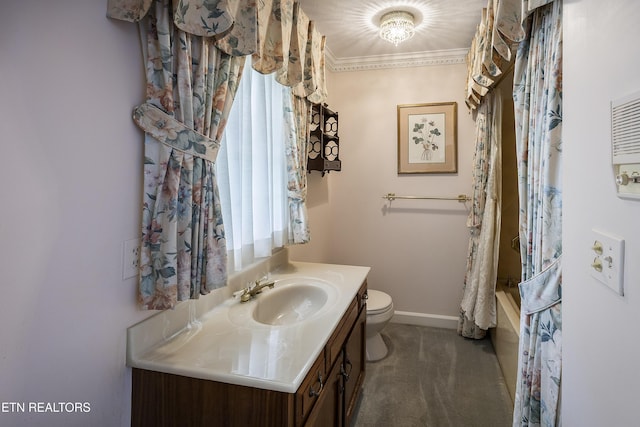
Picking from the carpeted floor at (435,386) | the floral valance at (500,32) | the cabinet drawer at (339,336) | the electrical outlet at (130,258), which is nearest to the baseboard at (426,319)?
the carpeted floor at (435,386)

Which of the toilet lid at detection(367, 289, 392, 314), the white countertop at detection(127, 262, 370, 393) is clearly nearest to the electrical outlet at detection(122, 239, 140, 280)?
the white countertop at detection(127, 262, 370, 393)

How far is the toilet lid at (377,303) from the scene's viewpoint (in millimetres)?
2350

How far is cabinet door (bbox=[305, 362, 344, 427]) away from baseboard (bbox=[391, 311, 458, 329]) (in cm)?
179

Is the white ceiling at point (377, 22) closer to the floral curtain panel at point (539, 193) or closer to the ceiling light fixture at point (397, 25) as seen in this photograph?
the ceiling light fixture at point (397, 25)

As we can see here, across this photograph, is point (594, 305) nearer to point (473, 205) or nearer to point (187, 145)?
point (187, 145)

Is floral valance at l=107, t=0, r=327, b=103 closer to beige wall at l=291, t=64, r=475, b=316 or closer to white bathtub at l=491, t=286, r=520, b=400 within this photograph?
beige wall at l=291, t=64, r=475, b=316

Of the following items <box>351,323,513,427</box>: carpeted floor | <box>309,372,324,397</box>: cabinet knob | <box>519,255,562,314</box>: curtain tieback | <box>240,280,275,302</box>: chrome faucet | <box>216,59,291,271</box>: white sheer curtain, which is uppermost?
<box>216,59,291,271</box>: white sheer curtain

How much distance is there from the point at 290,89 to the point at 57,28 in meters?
1.29

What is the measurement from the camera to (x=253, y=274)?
5.99ft

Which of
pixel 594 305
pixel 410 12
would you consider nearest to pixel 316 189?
pixel 410 12

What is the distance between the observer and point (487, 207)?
101 inches

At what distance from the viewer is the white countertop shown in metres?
0.96

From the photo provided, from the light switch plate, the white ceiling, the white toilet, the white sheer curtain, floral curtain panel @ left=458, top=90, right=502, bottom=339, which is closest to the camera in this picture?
the light switch plate

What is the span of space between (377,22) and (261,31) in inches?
48.8
